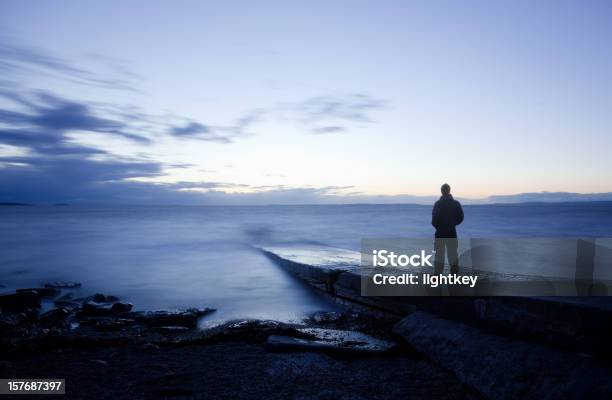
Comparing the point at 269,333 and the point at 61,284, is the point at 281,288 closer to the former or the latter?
the point at 269,333

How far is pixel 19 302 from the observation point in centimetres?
855

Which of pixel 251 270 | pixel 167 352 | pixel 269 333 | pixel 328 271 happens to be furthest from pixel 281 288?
pixel 167 352

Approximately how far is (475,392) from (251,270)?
10.6m

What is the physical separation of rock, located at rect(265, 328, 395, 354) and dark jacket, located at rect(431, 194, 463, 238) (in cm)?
199

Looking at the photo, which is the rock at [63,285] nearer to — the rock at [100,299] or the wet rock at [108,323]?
the rock at [100,299]

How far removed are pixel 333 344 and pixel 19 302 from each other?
24.6 ft

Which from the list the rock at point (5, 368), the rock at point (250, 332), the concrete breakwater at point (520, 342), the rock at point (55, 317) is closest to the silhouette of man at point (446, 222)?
the concrete breakwater at point (520, 342)

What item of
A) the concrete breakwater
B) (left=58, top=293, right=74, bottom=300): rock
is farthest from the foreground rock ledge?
(left=58, top=293, right=74, bottom=300): rock

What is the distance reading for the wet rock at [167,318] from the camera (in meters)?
7.18

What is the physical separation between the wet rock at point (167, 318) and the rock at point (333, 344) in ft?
7.96

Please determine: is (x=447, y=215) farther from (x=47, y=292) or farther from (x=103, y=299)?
(x=47, y=292)

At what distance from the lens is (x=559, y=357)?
3.64m

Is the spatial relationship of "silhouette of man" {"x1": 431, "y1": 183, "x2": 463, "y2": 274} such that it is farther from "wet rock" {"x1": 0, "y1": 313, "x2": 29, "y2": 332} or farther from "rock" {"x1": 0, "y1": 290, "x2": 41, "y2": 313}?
"rock" {"x1": 0, "y1": 290, "x2": 41, "y2": 313}

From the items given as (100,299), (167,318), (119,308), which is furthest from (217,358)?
(100,299)
